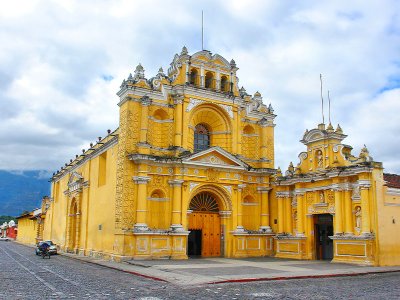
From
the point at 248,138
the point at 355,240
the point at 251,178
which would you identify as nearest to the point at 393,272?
the point at 355,240

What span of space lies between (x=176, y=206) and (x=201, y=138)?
5831 millimetres

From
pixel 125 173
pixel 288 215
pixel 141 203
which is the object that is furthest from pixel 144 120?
pixel 288 215

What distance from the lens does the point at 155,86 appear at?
1138 inches

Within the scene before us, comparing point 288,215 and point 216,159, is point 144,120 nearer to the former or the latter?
point 216,159

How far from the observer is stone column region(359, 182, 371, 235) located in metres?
24.5

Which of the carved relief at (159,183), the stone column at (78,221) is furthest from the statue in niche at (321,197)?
the stone column at (78,221)

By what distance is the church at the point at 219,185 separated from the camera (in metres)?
25.5

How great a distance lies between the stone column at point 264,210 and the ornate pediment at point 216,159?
9.40ft

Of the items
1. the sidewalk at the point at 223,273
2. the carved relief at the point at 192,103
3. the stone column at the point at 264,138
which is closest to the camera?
the sidewalk at the point at 223,273

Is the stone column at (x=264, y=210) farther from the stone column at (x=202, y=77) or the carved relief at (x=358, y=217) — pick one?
the stone column at (x=202, y=77)

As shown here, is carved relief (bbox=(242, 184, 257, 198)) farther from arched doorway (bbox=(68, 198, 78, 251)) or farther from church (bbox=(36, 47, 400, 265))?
arched doorway (bbox=(68, 198, 78, 251))

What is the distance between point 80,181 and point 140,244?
42.5 feet

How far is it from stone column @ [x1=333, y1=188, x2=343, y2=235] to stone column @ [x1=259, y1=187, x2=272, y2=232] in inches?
231

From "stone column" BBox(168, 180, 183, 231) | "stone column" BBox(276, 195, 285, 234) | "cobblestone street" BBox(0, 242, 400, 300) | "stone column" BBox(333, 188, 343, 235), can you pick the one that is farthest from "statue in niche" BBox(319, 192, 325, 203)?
"cobblestone street" BBox(0, 242, 400, 300)
